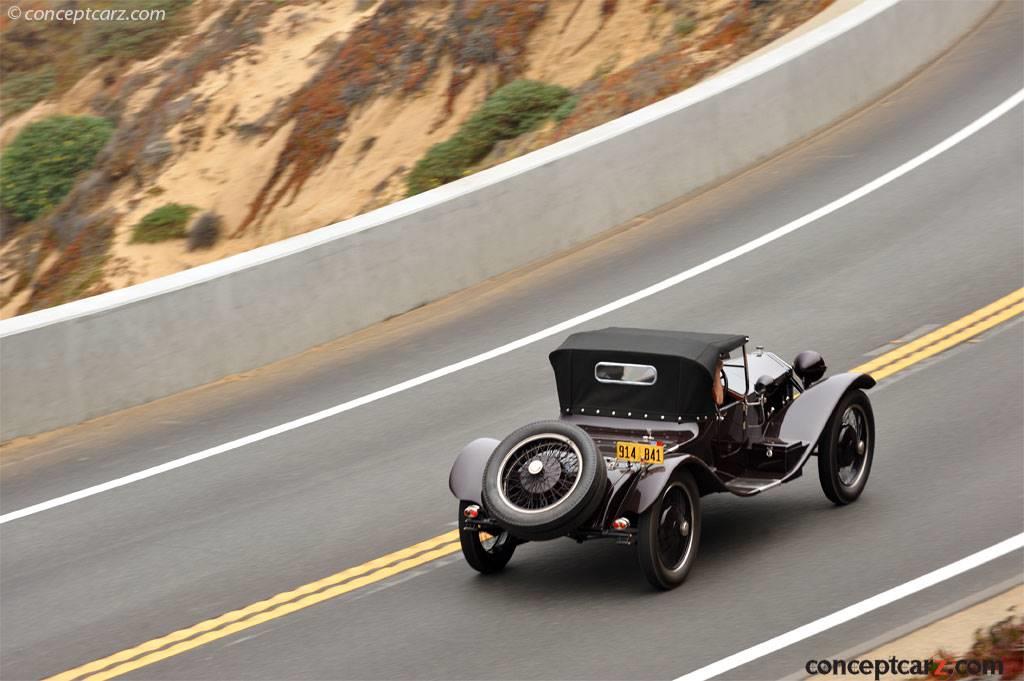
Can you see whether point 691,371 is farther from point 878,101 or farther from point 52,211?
point 52,211

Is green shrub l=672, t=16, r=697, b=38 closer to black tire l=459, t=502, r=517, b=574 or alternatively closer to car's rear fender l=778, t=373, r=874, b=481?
car's rear fender l=778, t=373, r=874, b=481

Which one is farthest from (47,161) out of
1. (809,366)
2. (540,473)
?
(540,473)

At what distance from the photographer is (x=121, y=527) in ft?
38.3

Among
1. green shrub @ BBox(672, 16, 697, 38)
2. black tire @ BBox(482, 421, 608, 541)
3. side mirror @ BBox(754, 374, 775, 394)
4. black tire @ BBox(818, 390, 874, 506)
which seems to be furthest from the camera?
green shrub @ BBox(672, 16, 697, 38)

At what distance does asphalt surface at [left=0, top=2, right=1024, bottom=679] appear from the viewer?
9.00m

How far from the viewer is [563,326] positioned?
15.1 metres

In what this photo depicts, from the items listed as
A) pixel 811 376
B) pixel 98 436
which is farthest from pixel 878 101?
pixel 98 436

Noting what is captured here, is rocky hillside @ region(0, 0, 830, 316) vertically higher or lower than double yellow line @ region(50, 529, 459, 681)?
higher

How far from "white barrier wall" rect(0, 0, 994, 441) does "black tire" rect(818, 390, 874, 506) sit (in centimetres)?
703

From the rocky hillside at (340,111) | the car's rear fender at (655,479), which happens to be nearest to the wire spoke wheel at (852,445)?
the car's rear fender at (655,479)

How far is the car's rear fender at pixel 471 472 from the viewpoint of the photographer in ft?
30.9

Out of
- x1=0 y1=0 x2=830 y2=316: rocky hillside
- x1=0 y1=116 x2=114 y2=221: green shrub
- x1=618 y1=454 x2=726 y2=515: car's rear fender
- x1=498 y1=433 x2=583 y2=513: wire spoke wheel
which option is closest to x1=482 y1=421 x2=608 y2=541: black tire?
x1=498 y1=433 x2=583 y2=513: wire spoke wheel

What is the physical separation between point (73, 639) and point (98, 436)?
4781 millimetres

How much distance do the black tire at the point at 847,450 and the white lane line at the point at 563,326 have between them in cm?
488
